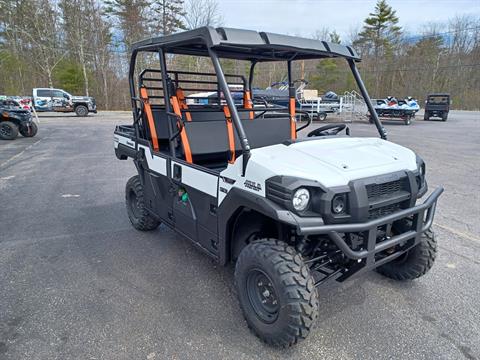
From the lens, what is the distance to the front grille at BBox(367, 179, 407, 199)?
1997 mm

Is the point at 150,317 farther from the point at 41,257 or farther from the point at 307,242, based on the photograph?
the point at 41,257

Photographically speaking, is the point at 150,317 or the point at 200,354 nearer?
the point at 200,354

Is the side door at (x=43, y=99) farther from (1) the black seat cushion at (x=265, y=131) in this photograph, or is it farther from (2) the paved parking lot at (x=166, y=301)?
(1) the black seat cushion at (x=265, y=131)

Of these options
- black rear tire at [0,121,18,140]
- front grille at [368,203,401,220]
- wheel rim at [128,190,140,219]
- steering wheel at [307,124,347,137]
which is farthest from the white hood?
black rear tire at [0,121,18,140]

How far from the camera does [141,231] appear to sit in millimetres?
3900

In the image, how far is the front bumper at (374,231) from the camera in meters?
1.82

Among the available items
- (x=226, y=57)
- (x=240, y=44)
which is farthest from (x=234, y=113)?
(x=226, y=57)

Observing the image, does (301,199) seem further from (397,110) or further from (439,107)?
(439,107)

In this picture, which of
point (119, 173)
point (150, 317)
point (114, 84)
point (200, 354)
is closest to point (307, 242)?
point (200, 354)

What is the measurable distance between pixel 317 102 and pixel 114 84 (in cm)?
1892

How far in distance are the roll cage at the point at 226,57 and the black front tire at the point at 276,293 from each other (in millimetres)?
567

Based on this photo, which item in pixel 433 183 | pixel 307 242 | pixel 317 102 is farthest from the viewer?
pixel 317 102

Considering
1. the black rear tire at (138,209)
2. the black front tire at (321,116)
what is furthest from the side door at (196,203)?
the black front tire at (321,116)

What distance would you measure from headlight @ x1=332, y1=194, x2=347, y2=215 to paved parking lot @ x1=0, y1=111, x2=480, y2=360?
907 mm
